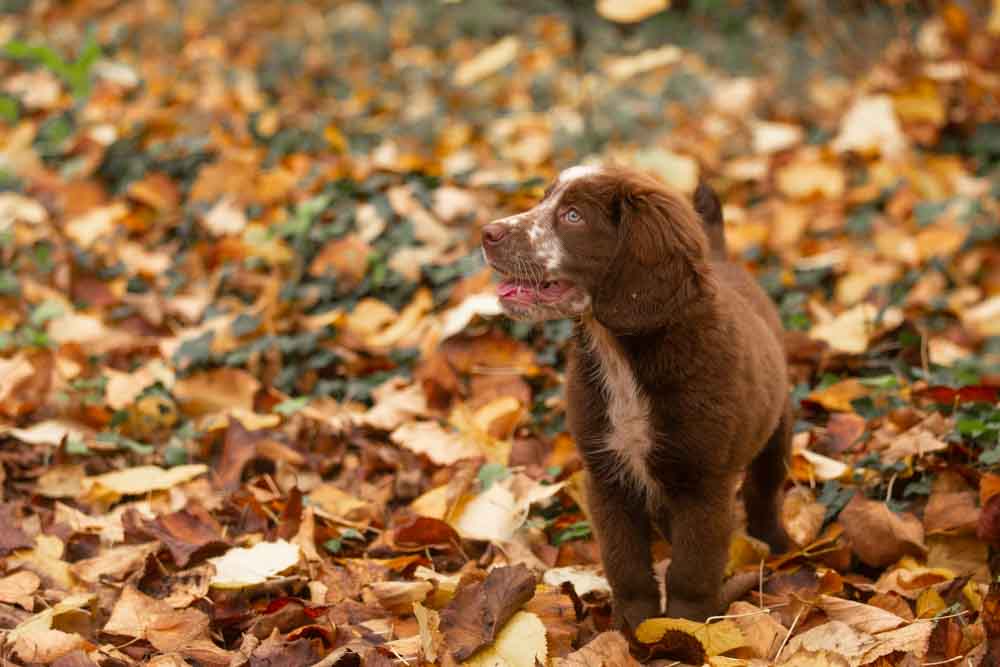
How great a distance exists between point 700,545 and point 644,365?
53 cm

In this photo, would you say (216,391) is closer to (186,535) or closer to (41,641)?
(186,535)

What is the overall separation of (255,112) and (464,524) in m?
5.00

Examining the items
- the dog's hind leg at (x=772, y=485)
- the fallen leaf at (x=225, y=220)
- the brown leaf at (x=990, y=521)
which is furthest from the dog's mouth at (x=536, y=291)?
the fallen leaf at (x=225, y=220)

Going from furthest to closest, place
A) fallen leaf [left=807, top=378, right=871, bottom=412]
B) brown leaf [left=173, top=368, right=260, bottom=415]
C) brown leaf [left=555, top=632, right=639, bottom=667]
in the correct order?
brown leaf [left=173, top=368, right=260, bottom=415]
fallen leaf [left=807, top=378, right=871, bottom=412]
brown leaf [left=555, top=632, right=639, bottom=667]

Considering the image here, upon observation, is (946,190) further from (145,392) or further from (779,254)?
(145,392)

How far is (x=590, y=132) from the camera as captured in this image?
22.7ft

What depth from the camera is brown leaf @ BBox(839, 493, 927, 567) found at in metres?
3.65

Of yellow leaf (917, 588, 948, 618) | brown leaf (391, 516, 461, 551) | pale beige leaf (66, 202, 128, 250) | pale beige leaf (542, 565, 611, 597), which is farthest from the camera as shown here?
pale beige leaf (66, 202, 128, 250)

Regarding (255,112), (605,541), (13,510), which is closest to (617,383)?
(605,541)

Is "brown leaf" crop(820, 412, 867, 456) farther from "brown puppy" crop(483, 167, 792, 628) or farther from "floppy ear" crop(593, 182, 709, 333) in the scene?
"floppy ear" crop(593, 182, 709, 333)

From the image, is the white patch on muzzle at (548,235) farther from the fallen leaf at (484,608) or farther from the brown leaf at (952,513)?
the brown leaf at (952,513)

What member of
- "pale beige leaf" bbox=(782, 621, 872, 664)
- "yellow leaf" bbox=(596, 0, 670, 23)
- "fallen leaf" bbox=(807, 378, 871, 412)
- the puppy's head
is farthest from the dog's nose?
"yellow leaf" bbox=(596, 0, 670, 23)

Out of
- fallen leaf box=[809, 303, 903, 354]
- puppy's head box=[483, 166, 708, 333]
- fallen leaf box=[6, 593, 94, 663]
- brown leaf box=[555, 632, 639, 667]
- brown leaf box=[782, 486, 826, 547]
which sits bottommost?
fallen leaf box=[809, 303, 903, 354]

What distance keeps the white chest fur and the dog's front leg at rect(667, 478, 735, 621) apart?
0.44 feet
